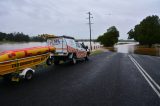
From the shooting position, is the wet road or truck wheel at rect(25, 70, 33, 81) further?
truck wheel at rect(25, 70, 33, 81)

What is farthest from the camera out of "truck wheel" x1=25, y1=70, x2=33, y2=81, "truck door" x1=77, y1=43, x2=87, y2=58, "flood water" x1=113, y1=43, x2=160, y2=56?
"flood water" x1=113, y1=43, x2=160, y2=56

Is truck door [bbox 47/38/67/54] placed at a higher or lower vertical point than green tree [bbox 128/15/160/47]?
lower

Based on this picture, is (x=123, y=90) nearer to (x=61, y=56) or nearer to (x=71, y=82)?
(x=71, y=82)

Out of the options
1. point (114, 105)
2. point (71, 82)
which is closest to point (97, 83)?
point (71, 82)

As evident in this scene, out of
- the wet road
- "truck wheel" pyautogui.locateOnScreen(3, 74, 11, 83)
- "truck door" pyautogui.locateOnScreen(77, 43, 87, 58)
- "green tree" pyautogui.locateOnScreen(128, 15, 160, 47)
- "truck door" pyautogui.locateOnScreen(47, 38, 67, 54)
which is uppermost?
"green tree" pyautogui.locateOnScreen(128, 15, 160, 47)

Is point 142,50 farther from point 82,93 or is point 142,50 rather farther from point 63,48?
point 82,93

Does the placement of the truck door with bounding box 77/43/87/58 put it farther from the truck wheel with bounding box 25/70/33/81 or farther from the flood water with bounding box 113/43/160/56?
the flood water with bounding box 113/43/160/56

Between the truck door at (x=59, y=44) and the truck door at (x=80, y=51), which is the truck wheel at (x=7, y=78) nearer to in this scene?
the truck door at (x=59, y=44)

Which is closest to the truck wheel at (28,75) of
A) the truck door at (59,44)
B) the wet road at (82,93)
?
the wet road at (82,93)

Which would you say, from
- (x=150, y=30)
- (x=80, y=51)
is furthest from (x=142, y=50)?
(x=80, y=51)

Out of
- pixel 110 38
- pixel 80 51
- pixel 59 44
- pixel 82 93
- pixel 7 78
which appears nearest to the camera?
pixel 82 93

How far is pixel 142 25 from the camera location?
89.3 meters

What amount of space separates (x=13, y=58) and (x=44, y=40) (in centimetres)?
815

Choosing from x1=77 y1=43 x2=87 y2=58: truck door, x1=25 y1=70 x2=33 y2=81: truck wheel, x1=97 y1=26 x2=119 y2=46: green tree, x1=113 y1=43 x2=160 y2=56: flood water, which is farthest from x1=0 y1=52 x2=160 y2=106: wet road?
x1=97 y1=26 x2=119 y2=46: green tree
